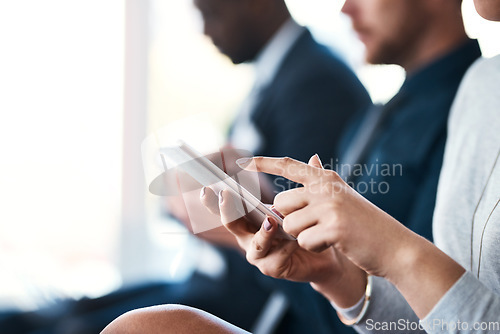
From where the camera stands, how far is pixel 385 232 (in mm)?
408

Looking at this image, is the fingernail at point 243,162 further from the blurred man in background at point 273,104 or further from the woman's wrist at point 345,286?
the blurred man in background at point 273,104

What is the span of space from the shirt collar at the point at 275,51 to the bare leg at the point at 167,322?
0.80 m

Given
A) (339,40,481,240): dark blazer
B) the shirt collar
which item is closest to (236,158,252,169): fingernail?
(339,40,481,240): dark blazer

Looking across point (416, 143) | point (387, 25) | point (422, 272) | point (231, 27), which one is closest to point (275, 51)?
point (231, 27)

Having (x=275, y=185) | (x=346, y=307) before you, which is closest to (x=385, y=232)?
(x=346, y=307)

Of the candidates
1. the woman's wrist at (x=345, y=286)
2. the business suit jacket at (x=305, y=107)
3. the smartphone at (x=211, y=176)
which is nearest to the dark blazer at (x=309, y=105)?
the business suit jacket at (x=305, y=107)

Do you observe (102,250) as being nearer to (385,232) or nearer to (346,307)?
(346,307)

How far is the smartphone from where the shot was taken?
0.44m

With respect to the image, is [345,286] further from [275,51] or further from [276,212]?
[275,51]

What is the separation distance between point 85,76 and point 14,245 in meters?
0.46

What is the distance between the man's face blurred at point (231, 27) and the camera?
4.03ft

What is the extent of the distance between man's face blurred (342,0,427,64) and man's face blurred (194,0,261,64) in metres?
0.34

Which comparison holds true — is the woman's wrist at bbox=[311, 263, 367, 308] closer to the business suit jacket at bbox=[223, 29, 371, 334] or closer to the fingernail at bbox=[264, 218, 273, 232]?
the fingernail at bbox=[264, 218, 273, 232]

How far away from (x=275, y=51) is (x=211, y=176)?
0.81 m
